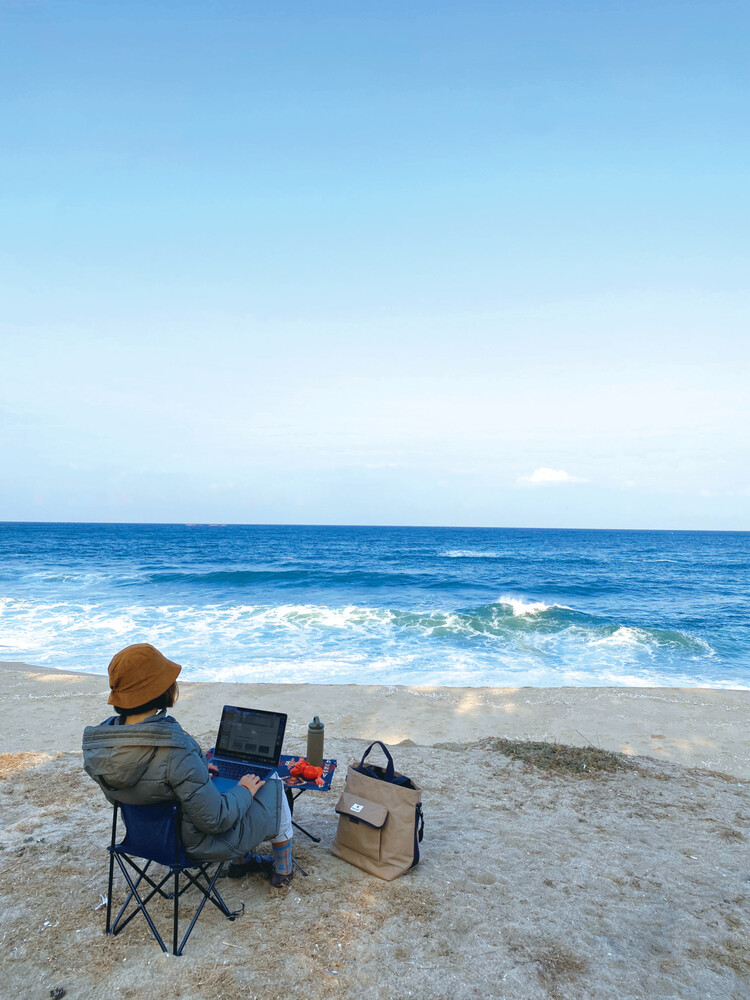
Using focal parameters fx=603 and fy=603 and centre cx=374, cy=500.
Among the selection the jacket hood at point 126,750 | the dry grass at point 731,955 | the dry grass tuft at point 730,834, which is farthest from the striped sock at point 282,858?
the dry grass tuft at point 730,834

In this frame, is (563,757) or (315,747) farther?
(563,757)

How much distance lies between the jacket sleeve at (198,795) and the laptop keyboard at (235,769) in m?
0.67

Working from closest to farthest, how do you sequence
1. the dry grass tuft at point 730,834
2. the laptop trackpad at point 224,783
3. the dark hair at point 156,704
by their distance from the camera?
the dark hair at point 156,704 < the laptop trackpad at point 224,783 < the dry grass tuft at point 730,834

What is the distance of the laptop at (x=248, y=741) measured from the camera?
4.15 metres

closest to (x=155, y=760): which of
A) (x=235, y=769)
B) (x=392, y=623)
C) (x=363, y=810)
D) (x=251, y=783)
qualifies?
(x=251, y=783)

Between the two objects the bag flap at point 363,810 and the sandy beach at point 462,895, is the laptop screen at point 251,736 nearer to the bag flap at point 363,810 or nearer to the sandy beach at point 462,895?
the bag flap at point 363,810

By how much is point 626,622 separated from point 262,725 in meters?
18.8

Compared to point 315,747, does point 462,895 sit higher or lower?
lower

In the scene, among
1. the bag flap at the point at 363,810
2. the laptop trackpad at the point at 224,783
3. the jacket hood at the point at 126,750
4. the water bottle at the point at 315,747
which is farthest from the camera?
the water bottle at the point at 315,747

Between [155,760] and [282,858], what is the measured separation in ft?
4.89

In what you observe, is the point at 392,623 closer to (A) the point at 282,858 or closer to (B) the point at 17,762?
(B) the point at 17,762

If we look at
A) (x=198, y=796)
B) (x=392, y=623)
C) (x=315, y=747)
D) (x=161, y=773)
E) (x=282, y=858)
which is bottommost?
(x=392, y=623)

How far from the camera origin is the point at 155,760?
3025mm

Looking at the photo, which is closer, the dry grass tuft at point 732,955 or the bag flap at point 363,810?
the dry grass tuft at point 732,955
